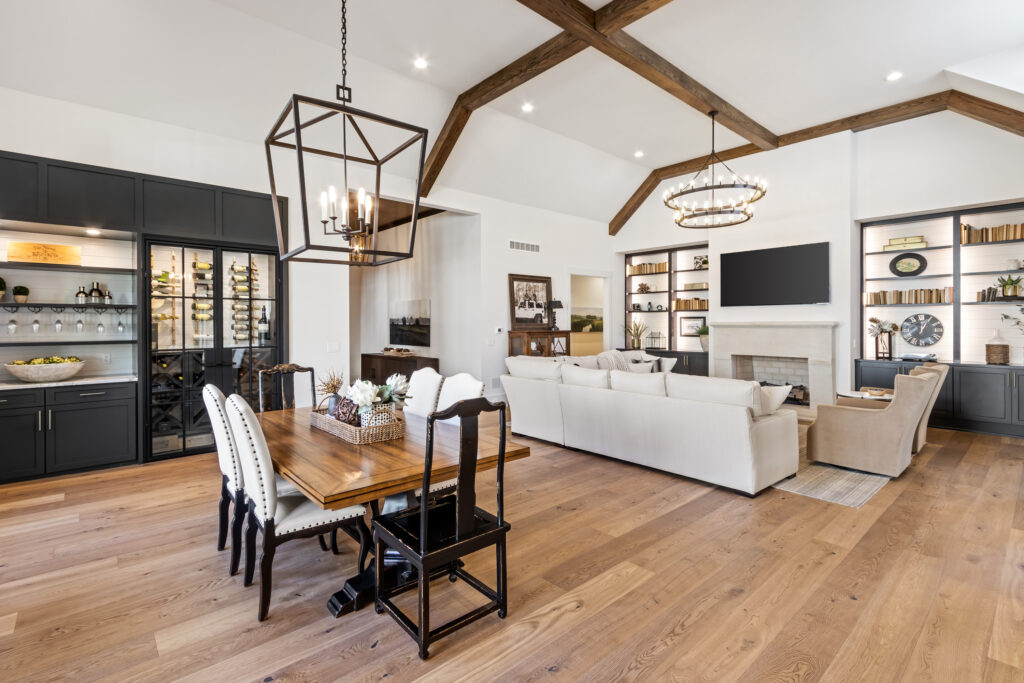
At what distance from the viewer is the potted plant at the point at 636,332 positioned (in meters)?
9.69

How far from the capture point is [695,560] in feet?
9.26

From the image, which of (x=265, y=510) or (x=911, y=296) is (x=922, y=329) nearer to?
(x=911, y=296)

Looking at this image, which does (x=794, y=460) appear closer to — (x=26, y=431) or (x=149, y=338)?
(x=149, y=338)

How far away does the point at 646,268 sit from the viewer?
384 inches

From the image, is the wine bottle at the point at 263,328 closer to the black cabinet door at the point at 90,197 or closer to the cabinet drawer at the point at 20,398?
the black cabinet door at the point at 90,197

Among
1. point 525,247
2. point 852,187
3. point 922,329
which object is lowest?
point 922,329

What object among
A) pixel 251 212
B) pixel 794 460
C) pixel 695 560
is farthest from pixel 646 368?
pixel 251 212

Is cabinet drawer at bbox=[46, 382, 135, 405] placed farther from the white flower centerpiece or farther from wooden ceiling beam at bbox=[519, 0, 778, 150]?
wooden ceiling beam at bbox=[519, 0, 778, 150]

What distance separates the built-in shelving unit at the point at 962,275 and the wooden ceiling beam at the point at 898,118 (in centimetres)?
129

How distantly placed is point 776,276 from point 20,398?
8.88 meters

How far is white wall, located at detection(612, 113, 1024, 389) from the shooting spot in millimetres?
5934

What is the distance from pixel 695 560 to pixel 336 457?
2079 millimetres

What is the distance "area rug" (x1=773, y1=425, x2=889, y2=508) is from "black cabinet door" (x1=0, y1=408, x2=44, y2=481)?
618 centimetres

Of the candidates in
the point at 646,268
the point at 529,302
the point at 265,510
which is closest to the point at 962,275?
the point at 646,268
